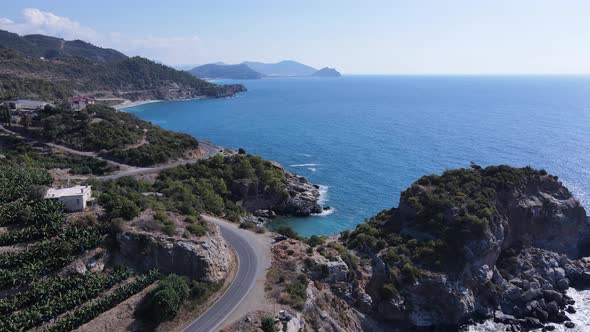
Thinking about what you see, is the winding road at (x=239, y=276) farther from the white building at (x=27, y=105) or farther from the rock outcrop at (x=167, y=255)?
the white building at (x=27, y=105)

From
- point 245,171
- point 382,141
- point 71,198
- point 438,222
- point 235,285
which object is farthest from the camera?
point 382,141

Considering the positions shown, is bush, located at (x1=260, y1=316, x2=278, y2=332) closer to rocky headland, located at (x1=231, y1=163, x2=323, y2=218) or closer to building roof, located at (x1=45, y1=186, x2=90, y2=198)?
building roof, located at (x1=45, y1=186, x2=90, y2=198)

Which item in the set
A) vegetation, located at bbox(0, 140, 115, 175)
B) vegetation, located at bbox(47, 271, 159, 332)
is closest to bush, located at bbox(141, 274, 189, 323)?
vegetation, located at bbox(47, 271, 159, 332)

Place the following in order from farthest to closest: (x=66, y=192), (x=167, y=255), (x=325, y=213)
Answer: (x=325, y=213), (x=66, y=192), (x=167, y=255)

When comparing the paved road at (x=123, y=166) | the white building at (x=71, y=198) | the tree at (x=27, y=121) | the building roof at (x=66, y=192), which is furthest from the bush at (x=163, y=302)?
the tree at (x=27, y=121)

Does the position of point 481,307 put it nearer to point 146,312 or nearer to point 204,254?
point 204,254

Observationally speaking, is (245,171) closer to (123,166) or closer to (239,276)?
(123,166)

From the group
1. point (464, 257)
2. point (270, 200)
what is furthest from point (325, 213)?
point (464, 257)
